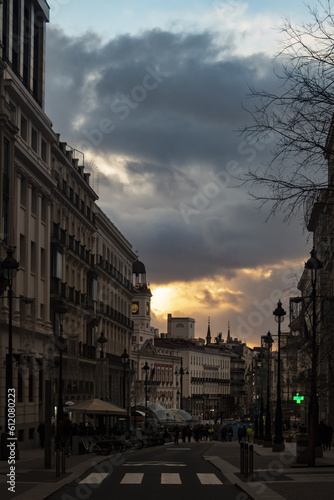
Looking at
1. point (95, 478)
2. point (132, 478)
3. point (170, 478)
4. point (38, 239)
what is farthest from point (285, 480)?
point (38, 239)

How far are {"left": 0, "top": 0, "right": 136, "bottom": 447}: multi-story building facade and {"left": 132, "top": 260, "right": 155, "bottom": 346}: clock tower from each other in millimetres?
78642

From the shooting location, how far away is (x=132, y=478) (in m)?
23.5

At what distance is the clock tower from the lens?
15750cm

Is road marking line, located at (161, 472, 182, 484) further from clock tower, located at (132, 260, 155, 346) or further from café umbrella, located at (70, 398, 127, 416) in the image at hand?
clock tower, located at (132, 260, 155, 346)

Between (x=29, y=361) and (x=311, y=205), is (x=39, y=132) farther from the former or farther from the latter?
(x=311, y=205)

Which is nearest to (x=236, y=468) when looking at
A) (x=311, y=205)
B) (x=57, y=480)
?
(x=57, y=480)

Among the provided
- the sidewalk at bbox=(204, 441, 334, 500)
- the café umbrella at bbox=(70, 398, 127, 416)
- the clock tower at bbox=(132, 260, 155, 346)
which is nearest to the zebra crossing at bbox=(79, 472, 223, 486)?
the sidewalk at bbox=(204, 441, 334, 500)

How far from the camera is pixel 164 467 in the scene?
28.8 meters

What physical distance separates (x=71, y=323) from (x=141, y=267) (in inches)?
3551

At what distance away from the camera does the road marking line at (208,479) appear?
874 inches

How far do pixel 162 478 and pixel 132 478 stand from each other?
0.79 m

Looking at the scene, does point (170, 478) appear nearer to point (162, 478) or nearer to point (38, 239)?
point (162, 478)

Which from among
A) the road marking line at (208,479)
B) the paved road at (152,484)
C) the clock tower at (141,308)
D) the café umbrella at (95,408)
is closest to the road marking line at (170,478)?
the paved road at (152,484)

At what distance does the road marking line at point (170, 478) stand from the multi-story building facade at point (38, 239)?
10447 mm
